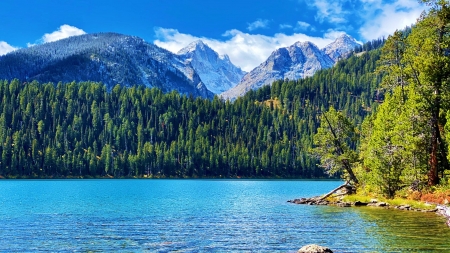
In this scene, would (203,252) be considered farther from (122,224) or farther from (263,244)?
(122,224)

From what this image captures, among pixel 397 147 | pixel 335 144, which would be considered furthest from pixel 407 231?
pixel 335 144

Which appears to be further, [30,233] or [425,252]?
[30,233]

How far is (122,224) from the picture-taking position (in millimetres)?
51156

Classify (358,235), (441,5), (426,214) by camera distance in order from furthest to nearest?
(441,5), (426,214), (358,235)

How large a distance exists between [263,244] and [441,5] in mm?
41232

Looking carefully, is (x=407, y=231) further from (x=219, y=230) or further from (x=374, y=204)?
(x=374, y=204)

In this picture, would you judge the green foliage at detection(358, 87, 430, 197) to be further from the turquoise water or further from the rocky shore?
the turquoise water

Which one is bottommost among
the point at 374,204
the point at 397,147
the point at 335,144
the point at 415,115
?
the point at 374,204

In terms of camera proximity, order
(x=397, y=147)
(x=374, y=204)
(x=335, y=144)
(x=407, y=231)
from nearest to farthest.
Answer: (x=407, y=231), (x=397, y=147), (x=374, y=204), (x=335, y=144)

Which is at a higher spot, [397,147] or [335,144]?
[335,144]

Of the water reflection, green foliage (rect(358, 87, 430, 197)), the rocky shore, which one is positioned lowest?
the water reflection

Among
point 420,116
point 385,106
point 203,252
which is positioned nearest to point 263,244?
point 203,252

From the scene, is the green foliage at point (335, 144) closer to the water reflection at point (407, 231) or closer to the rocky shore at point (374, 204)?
the rocky shore at point (374, 204)

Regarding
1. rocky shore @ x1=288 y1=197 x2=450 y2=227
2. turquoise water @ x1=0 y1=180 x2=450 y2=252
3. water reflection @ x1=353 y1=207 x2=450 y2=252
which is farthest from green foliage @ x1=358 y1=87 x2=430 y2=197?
water reflection @ x1=353 y1=207 x2=450 y2=252
